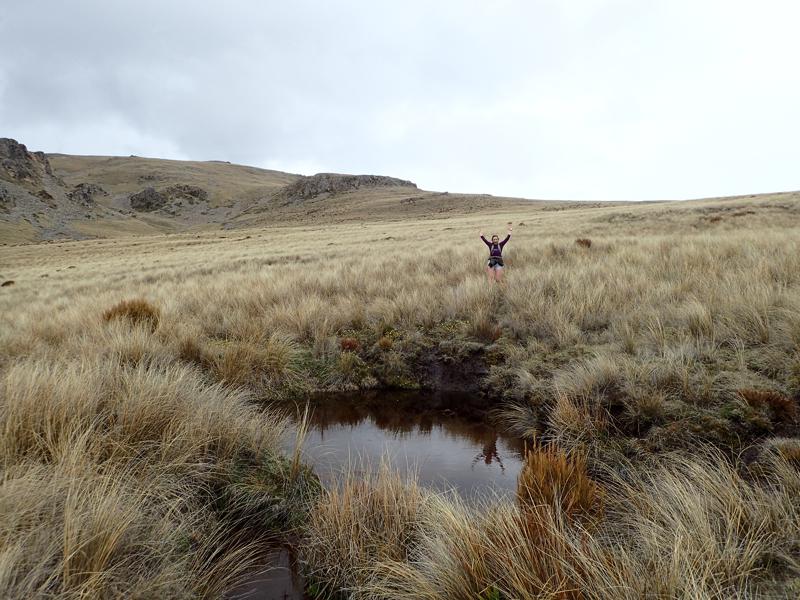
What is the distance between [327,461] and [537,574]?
275cm

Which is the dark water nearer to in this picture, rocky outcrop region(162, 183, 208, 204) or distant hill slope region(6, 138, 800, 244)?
distant hill slope region(6, 138, 800, 244)

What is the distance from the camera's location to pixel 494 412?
220 inches

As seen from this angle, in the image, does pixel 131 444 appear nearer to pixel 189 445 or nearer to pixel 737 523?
pixel 189 445

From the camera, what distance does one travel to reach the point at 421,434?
5262 mm

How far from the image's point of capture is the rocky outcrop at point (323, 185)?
112719 mm

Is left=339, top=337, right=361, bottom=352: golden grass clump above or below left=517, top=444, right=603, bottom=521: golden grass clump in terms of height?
below

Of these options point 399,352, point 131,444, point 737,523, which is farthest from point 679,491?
point 399,352

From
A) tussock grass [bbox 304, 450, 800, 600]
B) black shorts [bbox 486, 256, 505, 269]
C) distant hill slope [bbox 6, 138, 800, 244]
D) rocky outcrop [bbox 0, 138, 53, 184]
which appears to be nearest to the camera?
tussock grass [bbox 304, 450, 800, 600]

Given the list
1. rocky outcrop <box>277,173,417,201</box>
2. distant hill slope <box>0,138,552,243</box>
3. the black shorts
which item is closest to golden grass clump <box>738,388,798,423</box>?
the black shorts

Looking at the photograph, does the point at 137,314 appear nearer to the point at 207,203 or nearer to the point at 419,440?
the point at 419,440

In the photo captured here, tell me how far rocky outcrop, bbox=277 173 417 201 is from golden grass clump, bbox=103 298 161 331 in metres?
108

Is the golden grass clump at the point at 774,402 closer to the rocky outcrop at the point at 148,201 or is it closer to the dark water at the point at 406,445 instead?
the dark water at the point at 406,445

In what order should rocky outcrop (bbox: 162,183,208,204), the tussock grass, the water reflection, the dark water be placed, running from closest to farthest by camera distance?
the tussock grass
the dark water
the water reflection
rocky outcrop (bbox: 162,183,208,204)

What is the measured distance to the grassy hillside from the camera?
7.10 feet
